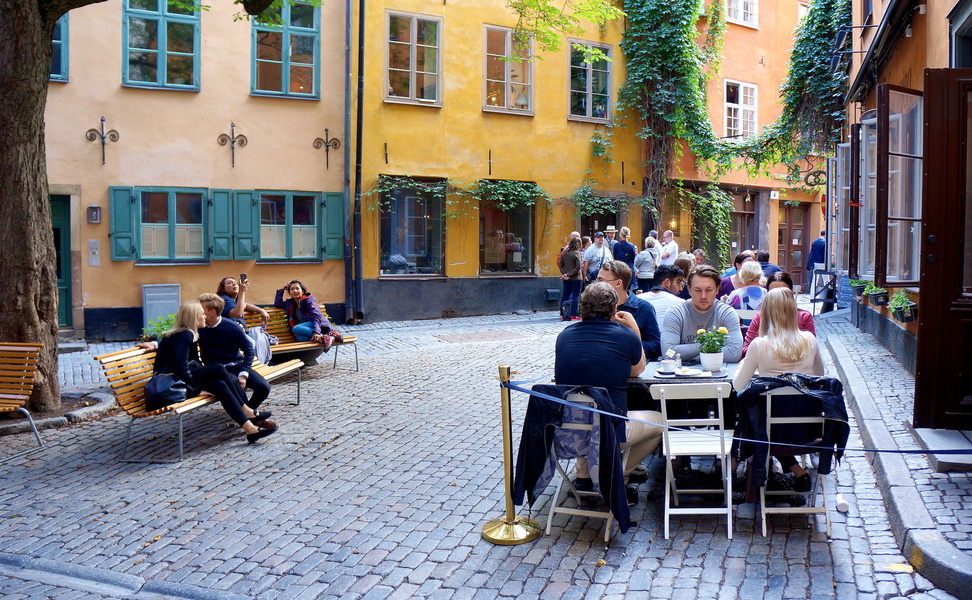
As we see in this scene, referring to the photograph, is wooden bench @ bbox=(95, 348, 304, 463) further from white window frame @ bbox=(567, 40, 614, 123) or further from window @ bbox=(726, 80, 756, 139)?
window @ bbox=(726, 80, 756, 139)

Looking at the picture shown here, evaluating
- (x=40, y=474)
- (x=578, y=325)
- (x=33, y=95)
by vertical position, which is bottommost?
(x=40, y=474)

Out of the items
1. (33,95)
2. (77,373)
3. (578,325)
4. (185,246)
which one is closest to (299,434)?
(578,325)

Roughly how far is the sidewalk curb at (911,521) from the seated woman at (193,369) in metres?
4.72

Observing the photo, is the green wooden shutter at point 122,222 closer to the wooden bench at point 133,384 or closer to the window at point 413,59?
the window at point 413,59

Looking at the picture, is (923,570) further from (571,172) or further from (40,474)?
(571,172)

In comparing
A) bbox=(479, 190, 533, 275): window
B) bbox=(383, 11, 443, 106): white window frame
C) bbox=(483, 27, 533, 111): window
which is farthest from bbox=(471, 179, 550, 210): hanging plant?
bbox=(383, 11, 443, 106): white window frame

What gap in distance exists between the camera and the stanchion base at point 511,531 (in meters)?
5.03

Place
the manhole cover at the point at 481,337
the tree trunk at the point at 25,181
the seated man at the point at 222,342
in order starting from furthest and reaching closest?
1. the manhole cover at the point at 481,337
2. the tree trunk at the point at 25,181
3. the seated man at the point at 222,342

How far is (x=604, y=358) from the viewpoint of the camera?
211 inches

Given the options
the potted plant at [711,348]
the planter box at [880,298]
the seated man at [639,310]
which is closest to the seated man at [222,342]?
the seated man at [639,310]

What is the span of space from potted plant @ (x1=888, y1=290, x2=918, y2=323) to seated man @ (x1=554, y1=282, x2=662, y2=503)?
4318mm

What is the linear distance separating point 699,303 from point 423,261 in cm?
1153

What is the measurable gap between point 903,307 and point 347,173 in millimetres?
10571

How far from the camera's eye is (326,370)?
11.3 metres
